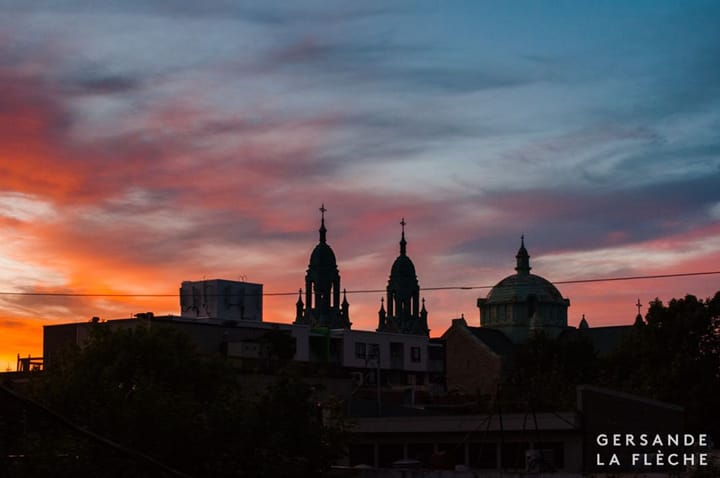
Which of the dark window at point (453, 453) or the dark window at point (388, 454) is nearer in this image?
the dark window at point (453, 453)

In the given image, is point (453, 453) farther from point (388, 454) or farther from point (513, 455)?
point (388, 454)

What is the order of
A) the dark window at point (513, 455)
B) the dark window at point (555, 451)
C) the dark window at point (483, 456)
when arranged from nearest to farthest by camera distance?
the dark window at point (555, 451) < the dark window at point (513, 455) < the dark window at point (483, 456)

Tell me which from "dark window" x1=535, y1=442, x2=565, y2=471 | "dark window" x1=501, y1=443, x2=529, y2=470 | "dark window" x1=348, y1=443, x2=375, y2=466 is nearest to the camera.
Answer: "dark window" x1=535, y1=442, x2=565, y2=471

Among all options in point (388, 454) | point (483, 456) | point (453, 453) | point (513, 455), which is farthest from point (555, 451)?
point (388, 454)

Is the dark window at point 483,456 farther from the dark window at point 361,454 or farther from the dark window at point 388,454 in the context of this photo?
the dark window at point 361,454

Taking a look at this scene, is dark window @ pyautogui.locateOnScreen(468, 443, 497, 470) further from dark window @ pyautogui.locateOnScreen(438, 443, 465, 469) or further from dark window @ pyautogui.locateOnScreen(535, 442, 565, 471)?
dark window @ pyautogui.locateOnScreen(535, 442, 565, 471)

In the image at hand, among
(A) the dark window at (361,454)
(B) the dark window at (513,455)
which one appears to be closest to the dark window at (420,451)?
(A) the dark window at (361,454)

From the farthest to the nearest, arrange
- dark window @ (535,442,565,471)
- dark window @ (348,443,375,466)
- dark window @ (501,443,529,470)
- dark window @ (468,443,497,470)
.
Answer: dark window @ (348,443,375,466)
dark window @ (468,443,497,470)
dark window @ (501,443,529,470)
dark window @ (535,442,565,471)

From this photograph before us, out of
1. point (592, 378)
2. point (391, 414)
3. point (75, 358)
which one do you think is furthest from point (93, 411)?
point (592, 378)

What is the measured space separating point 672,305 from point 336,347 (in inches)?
2612

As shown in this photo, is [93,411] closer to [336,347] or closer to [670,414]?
[670,414]

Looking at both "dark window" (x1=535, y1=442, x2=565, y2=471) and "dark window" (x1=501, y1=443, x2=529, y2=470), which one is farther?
"dark window" (x1=501, y1=443, x2=529, y2=470)

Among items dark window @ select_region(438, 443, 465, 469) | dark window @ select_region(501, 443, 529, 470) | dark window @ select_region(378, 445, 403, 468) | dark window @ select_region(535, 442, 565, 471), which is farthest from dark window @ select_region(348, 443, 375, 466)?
dark window @ select_region(535, 442, 565, 471)

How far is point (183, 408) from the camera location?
46.1 metres
